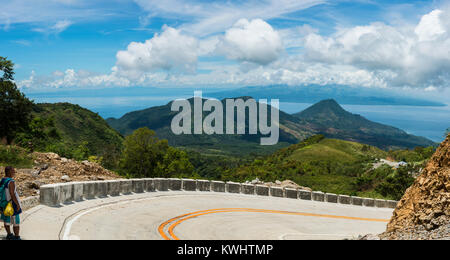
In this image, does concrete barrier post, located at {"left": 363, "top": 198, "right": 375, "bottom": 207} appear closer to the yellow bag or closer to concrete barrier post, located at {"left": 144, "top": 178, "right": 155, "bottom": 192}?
concrete barrier post, located at {"left": 144, "top": 178, "right": 155, "bottom": 192}

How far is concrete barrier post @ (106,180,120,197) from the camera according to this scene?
59.4 ft

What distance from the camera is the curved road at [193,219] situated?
11727 millimetres

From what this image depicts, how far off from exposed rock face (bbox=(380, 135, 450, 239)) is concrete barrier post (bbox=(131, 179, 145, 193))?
1265 cm

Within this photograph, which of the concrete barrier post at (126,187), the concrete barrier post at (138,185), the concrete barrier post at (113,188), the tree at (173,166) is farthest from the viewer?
the tree at (173,166)

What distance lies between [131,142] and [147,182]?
1115 inches

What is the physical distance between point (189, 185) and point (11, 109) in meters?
24.7

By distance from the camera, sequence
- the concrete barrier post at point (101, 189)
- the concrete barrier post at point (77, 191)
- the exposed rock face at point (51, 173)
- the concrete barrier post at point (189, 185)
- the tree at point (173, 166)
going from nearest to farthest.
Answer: the concrete barrier post at point (77, 191)
the exposed rock face at point (51, 173)
the concrete barrier post at point (101, 189)
the concrete barrier post at point (189, 185)
the tree at point (173, 166)

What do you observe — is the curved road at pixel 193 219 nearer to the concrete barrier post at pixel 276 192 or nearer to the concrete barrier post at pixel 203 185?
the concrete barrier post at pixel 203 185

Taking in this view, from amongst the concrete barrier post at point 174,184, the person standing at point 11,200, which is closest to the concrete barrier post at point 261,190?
the concrete barrier post at point 174,184

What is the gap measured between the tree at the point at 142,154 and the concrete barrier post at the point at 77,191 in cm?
3235

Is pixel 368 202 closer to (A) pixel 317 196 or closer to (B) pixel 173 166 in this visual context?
(A) pixel 317 196

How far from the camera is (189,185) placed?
944 inches
